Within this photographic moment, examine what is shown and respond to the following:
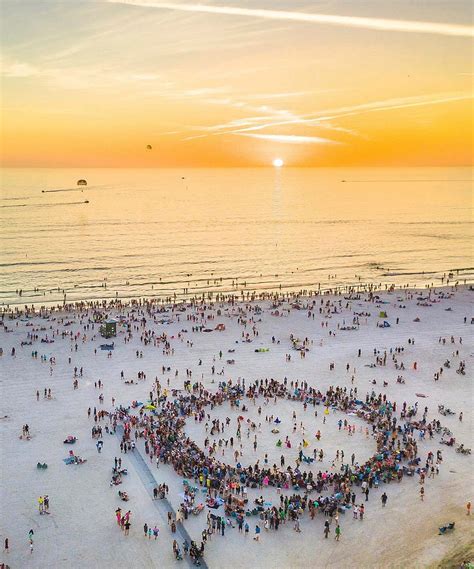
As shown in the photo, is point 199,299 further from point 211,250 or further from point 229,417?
point 211,250

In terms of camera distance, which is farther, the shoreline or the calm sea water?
the calm sea water

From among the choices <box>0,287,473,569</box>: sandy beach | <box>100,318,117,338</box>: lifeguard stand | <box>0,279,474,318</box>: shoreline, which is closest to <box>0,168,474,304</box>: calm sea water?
<box>0,279,474,318</box>: shoreline

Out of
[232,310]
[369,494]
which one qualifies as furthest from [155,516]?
[232,310]

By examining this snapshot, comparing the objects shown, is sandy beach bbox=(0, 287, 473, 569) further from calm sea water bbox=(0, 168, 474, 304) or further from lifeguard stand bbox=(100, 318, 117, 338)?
calm sea water bbox=(0, 168, 474, 304)

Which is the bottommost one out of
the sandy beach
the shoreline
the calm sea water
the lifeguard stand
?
the sandy beach

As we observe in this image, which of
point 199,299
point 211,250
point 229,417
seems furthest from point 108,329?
point 211,250
